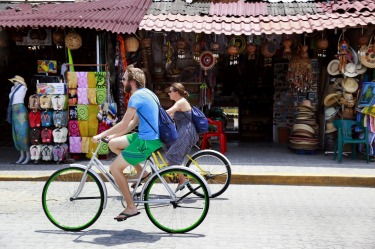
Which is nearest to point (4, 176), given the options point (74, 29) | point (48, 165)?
point (48, 165)

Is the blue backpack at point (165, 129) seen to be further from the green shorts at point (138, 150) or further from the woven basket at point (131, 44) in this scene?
the woven basket at point (131, 44)

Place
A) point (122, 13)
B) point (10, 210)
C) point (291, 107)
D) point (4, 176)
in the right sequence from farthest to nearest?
point (291, 107) → point (122, 13) → point (4, 176) → point (10, 210)

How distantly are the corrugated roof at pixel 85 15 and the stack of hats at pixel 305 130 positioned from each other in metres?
4.53

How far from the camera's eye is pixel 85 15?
33.8 feet

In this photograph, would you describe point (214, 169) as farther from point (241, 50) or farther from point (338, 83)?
point (338, 83)

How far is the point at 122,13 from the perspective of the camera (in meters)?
10.7

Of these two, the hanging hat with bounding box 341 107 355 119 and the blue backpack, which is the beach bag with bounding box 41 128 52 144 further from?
the hanging hat with bounding box 341 107 355 119

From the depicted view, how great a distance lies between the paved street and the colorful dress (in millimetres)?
882

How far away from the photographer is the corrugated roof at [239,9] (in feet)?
37.2

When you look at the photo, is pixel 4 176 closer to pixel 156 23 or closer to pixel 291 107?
pixel 156 23

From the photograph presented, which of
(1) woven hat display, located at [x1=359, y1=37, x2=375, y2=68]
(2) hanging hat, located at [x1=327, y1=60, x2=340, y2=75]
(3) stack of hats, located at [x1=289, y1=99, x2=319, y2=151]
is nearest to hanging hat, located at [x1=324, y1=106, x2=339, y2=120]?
(3) stack of hats, located at [x1=289, y1=99, x2=319, y2=151]

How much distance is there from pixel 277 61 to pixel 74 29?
19.1 feet

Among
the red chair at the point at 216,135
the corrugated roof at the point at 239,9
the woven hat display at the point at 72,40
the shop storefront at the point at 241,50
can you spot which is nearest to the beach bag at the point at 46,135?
the shop storefront at the point at 241,50

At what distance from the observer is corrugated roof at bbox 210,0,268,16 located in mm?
11342
